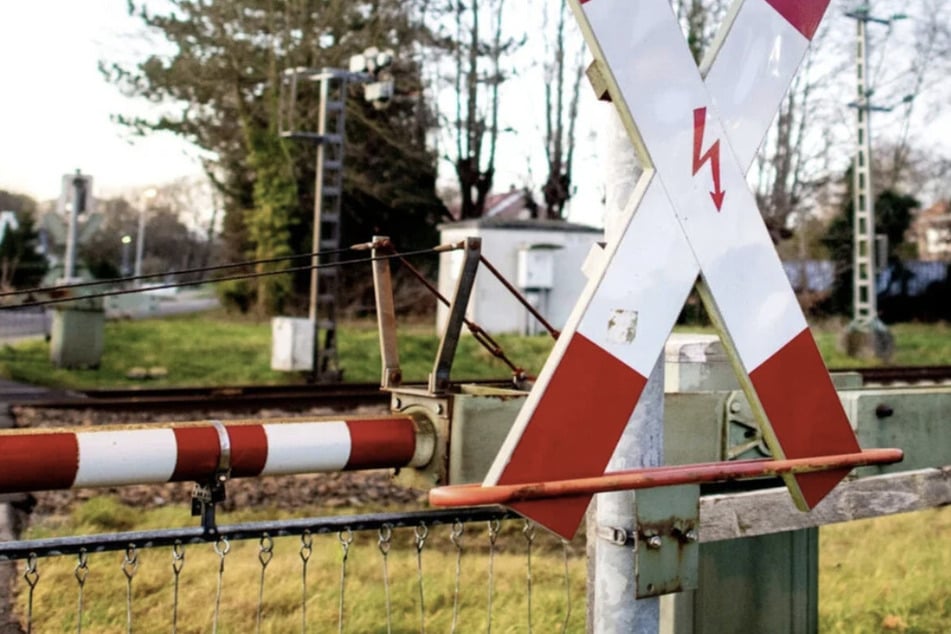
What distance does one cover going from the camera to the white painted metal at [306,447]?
2270 millimetres

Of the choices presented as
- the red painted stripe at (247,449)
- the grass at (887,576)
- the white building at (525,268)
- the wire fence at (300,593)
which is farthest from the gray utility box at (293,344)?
the red painted stripe at (247,449)

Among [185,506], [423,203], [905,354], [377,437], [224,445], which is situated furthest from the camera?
[423,203]

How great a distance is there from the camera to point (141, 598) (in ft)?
15.0

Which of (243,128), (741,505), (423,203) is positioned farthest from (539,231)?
(741,505)

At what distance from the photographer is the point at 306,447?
7.52 feet

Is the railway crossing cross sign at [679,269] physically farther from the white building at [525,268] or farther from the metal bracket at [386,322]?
the white building at [525,268]

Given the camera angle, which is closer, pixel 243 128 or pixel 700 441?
pixel 700 441

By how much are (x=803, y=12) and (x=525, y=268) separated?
21128 millimetres

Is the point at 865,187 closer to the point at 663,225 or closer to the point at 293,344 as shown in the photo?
the point at 293,344

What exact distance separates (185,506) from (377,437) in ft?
15.8

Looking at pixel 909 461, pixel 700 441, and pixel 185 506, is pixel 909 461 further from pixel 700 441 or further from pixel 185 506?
pixel 185 506

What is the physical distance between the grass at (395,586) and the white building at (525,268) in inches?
664

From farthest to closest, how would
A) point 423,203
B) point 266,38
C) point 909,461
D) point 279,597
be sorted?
point 423,203 → point 266,38 → point 279,597 → point 909,461

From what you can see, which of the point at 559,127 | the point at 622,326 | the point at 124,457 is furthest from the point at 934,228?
the point at 124,457
